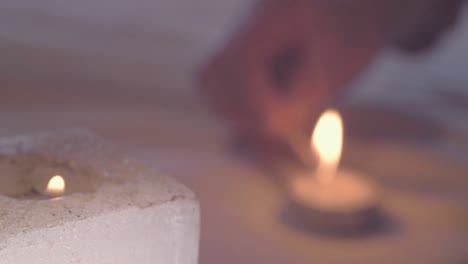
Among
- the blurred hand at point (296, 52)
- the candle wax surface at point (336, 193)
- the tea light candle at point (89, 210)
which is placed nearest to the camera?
the tea light candle at point (89, 210)

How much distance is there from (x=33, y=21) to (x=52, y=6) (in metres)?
0.06

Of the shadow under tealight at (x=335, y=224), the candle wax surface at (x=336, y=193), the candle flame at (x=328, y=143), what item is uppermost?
the candle flame at (x=328, y=143)

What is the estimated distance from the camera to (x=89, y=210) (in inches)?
22.0

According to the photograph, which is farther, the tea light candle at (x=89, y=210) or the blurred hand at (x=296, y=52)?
the blurred hand at (x=296, y=52)

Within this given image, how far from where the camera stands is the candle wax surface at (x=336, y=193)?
94cm

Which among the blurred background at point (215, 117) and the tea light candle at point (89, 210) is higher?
the blurred background at point (215, 117)

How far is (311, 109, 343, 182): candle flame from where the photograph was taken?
99 centimetres

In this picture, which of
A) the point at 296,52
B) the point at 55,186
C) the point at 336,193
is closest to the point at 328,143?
the point at 336,193

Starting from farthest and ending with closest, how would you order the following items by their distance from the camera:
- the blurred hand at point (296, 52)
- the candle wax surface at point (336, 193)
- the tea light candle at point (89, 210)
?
the blurred hand at point (296, 52), the candle wax surface at point (336, 193), the tea light candle at point (89, 210)

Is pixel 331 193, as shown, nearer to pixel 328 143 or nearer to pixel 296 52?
pixel 328 143

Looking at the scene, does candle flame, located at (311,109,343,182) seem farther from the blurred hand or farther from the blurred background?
the blurred hand

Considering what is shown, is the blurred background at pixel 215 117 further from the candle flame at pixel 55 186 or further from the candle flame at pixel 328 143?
the candle flame at pixel 55 186

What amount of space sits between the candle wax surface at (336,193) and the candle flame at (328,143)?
2 centimetres

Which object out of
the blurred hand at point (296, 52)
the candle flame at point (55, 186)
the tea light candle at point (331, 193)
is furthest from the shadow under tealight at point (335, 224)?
the candle flame at point (55, 186)
